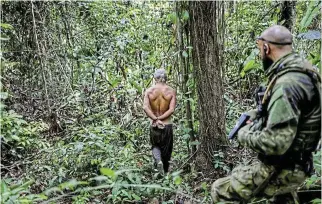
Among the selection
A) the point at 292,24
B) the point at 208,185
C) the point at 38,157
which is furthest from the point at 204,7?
the point at 38,157

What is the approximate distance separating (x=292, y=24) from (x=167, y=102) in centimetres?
263

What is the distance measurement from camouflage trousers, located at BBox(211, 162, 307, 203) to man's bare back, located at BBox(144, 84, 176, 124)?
9.02 ft

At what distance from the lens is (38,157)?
684cm

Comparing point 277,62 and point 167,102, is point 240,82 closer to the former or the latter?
point 167,102

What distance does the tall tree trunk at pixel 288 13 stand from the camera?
6957 millimetres

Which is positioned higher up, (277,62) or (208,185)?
(277,62)

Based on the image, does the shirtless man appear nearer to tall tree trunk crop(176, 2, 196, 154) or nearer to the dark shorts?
the dark shorts

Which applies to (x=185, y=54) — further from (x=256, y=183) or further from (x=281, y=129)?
(x=281, y=129)

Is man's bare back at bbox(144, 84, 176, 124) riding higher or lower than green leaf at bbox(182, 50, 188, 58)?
lower

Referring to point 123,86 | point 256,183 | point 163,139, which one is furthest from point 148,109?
point 256,183

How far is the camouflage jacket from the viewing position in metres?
3.04

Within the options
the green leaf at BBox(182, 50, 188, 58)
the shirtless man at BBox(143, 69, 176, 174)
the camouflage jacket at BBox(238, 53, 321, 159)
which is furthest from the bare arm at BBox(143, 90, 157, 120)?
the camouflage jacket at BBox(238, 53, 321, 159)

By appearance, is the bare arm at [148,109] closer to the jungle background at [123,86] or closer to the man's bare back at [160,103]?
the man's bare back at [160,103]

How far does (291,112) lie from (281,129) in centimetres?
15
